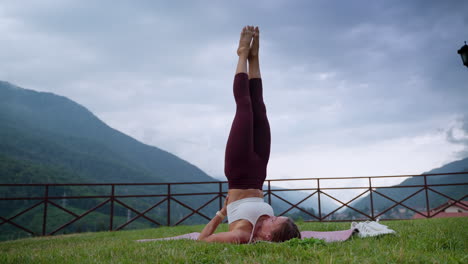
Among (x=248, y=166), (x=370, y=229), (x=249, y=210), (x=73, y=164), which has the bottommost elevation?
(x=370, y=229)

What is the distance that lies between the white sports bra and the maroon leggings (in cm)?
16

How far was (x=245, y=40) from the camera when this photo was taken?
3.94 meters

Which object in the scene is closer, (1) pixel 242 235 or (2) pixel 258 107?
(1) pixel 242 235

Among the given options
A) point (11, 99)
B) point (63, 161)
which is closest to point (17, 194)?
point (63, 161)

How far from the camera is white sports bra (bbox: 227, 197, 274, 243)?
10.3 ft

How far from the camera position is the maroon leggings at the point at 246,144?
339 cm

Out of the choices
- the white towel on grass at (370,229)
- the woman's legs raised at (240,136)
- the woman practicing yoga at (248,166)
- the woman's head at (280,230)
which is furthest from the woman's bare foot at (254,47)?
the white towel on grass at (370,229)

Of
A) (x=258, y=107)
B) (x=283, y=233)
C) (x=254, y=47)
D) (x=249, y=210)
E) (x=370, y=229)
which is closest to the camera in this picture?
(x=283, y=233)

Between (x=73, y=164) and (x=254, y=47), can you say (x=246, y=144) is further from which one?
(x=73, y=164)

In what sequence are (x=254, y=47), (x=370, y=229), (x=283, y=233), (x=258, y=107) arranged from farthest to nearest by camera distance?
(x=254, y=47), (x=258, y=107), (x=370, y=229), (x=283, y=233)

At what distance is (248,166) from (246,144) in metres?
0.22


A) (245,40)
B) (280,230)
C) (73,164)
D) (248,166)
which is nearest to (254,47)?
(245,40)

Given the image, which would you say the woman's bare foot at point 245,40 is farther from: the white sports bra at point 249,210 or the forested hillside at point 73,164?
the forested hillside at point 73,164

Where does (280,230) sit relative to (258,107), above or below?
below
